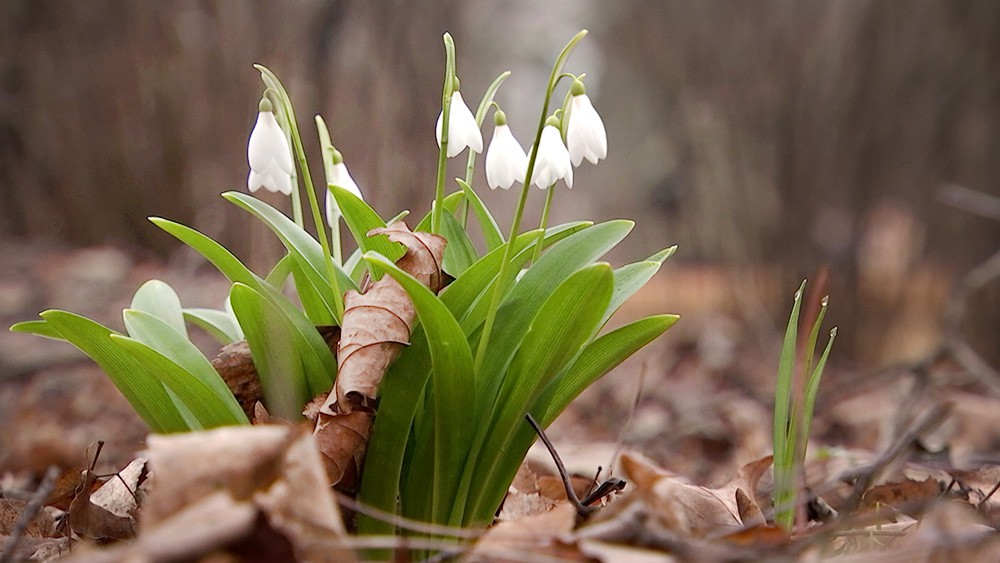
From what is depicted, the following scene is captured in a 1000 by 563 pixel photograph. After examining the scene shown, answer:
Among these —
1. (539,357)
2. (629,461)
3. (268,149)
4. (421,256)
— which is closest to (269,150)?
(268,149)

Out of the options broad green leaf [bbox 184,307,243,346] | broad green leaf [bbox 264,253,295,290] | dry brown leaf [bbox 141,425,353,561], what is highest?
broad green leaf [bbox 264,253,295,290]

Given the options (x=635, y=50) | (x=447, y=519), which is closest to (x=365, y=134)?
(x=635, y=50)

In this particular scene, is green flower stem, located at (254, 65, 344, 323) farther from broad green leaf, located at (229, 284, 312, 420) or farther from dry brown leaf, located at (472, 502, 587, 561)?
dry brown leaf, located at (472, 502, 587, 561)

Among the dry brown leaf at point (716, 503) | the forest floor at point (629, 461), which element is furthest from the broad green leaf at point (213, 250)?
the dry brown leaf at point (716, 503)

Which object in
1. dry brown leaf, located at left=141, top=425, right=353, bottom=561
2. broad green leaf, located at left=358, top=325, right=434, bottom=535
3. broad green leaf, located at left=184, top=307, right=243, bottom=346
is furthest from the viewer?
broad green leaf, located at left=184, top=307, right=243, bottom=346

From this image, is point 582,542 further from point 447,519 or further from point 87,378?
point 87,378

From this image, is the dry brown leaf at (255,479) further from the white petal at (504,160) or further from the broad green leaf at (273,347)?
the white petal at (504,160)

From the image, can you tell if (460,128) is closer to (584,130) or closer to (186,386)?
(584,130)

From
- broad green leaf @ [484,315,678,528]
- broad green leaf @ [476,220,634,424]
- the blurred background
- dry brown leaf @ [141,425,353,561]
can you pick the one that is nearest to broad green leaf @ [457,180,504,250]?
broad green leaf @ [476,220,634,424]
